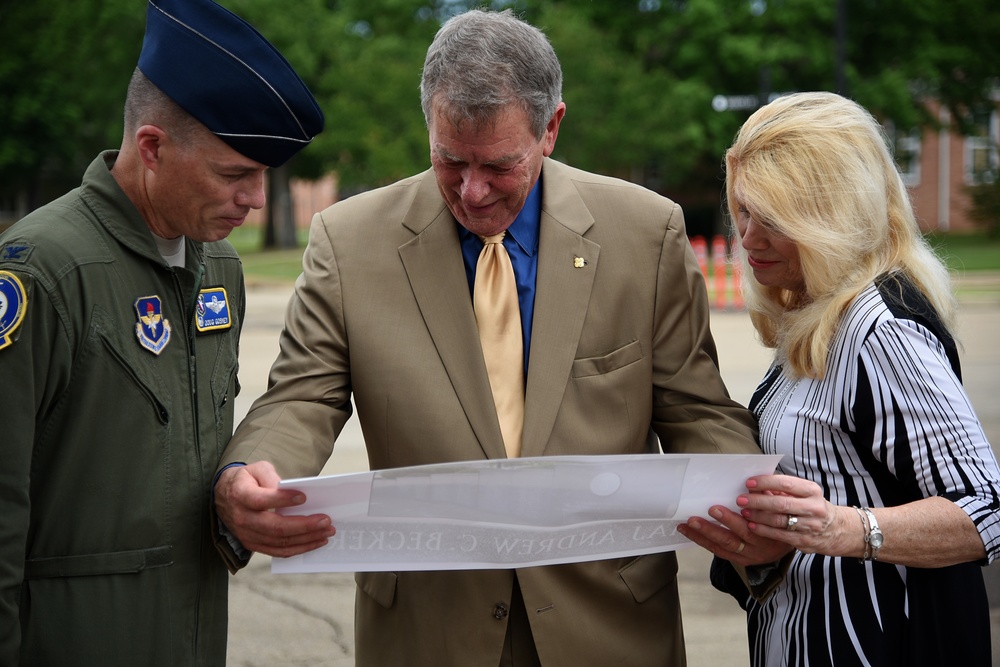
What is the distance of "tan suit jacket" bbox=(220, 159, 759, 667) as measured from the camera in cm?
250

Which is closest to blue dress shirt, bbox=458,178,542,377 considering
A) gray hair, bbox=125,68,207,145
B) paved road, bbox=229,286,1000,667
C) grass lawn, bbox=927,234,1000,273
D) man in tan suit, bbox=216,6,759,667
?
man in tan suit, bbox=216,6,759,667

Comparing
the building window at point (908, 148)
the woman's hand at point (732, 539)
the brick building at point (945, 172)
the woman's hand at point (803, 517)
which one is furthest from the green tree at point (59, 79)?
the woman's hand at point (803, 517)

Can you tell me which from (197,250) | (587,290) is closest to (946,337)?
(587,290)

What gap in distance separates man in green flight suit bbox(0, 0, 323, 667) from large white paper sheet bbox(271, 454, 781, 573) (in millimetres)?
288

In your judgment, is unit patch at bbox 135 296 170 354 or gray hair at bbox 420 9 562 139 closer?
unit patch at bbox 135 296 170 354

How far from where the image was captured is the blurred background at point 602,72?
1169 inches

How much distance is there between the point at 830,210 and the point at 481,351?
86cm

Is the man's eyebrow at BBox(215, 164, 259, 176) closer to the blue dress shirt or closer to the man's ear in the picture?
the man's ear

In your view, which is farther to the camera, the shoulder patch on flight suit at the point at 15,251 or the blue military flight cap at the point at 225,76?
the blue military flight cap at the point at 225,76

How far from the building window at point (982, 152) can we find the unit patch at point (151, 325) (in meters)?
36.0

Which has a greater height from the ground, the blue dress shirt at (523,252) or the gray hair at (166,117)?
the gray hair at (166,117)

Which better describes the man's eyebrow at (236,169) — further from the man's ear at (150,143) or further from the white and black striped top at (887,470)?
the white and black striped top at (887,470)

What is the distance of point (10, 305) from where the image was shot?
1.99 metres

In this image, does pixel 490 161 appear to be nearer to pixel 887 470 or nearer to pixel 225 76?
pixel 225 76
